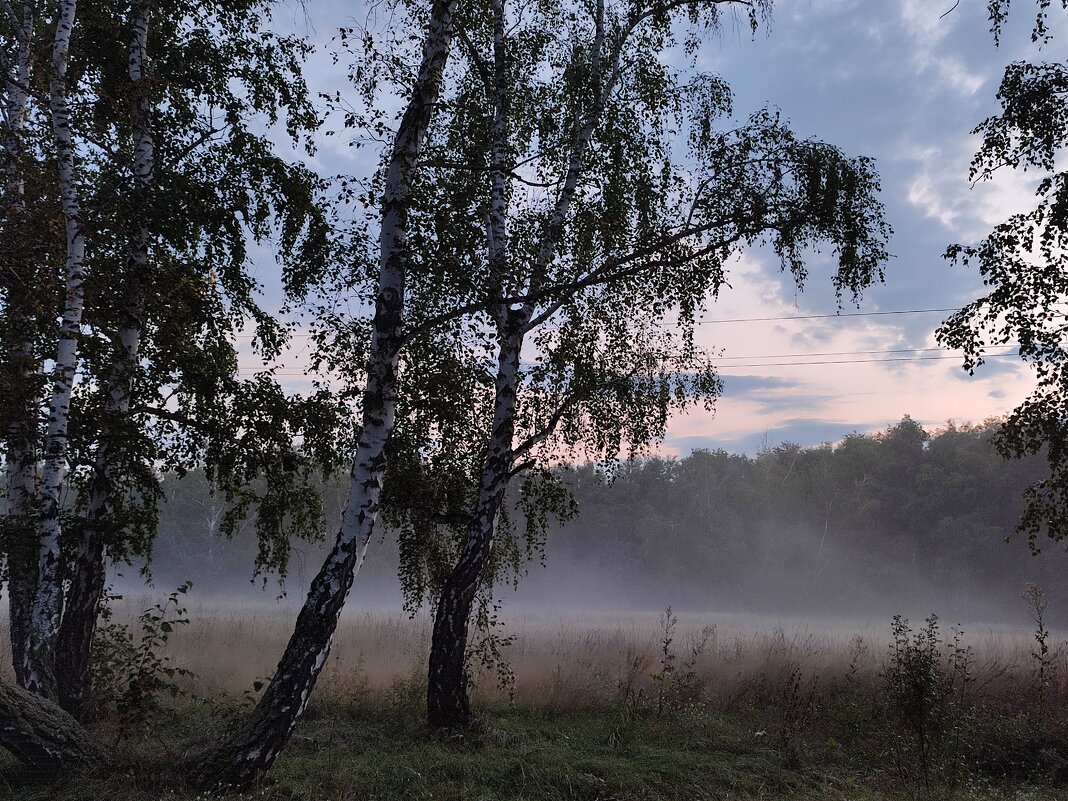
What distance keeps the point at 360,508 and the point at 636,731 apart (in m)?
5.94

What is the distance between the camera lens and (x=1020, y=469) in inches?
1716

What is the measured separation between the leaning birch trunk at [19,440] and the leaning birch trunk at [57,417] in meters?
0.54

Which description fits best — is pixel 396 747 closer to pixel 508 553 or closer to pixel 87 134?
pixel 508 553

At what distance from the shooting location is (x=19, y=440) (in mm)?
9062

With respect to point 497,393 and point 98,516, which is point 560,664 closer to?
point 497,393

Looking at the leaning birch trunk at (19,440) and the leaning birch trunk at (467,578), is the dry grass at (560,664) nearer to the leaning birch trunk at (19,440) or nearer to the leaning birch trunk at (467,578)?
the leaning birch trunk at (467,578)

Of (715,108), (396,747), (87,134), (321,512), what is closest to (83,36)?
Answer: (87,134)

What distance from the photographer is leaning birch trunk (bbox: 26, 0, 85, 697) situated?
7.94m

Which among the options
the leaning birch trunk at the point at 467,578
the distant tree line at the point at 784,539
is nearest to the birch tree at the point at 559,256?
the leaning birch trunk at the point at 467,578

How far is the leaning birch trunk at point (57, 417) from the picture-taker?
7.94 m

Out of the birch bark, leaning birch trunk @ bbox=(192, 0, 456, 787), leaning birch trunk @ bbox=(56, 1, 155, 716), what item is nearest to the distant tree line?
the birch bark

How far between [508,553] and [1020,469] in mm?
43826

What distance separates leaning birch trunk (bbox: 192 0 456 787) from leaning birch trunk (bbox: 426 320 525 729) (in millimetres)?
2780

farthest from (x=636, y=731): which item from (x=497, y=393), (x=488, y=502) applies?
(x=497, y=393)
